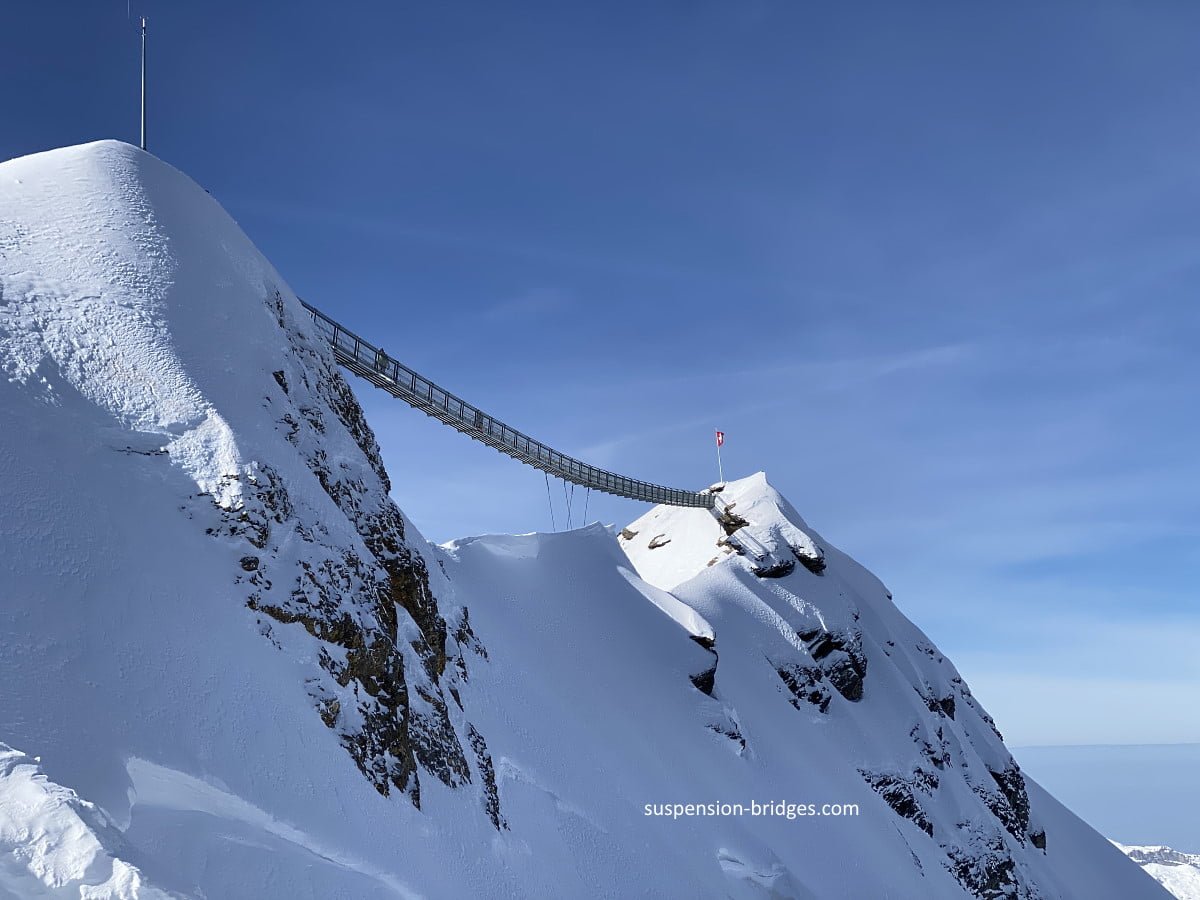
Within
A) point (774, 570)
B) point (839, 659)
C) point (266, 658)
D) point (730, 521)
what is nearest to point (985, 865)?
point (839, 659)

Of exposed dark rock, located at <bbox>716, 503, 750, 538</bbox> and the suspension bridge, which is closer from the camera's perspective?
the suspension bridge

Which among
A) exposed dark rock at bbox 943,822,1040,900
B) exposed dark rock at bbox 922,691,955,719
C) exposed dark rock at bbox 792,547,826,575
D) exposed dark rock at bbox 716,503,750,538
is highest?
exposed dark rock at bbox 716,503,750,538

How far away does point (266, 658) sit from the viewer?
1600cm

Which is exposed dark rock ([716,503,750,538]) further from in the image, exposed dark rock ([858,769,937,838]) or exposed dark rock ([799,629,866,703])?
exposed dark rock ([858,769,937,838])

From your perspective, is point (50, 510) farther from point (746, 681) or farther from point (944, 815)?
point (944, 815)

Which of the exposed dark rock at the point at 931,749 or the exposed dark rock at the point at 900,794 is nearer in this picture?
the exposed dark rock at the point at 900,794

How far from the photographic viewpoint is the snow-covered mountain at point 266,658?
12.6 m

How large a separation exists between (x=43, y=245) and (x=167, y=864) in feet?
48.3

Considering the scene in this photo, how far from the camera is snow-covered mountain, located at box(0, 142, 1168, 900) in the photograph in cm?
1264

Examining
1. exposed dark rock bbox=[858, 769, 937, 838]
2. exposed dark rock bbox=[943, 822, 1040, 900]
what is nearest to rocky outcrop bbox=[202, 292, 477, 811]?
exposed dark rock bbox=[858, 769, 937, 838]

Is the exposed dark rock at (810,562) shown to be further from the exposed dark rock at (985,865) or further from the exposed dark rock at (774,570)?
the exposed dark rock at (985,865)

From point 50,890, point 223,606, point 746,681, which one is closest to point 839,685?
point 746,681

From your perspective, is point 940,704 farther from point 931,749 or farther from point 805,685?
point 805,685

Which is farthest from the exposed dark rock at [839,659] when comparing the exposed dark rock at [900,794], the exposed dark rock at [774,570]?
the exposed dark rock at [900,794]
